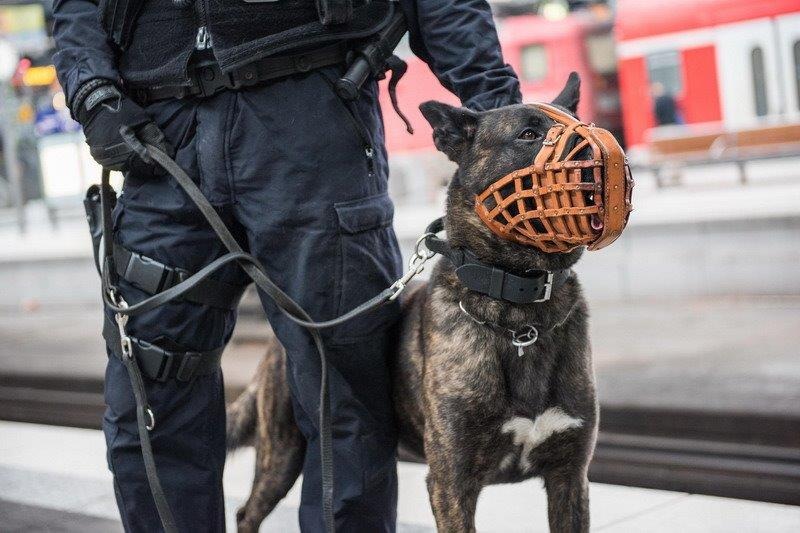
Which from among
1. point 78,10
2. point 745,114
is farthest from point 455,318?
point 745,114

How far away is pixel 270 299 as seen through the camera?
260 centimetres

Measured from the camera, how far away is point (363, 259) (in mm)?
2502

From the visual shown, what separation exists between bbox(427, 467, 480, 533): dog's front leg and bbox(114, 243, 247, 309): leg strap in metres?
0.70

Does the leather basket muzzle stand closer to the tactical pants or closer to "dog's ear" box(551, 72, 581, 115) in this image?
"dog's ear" box(551, 72, 581, 115)

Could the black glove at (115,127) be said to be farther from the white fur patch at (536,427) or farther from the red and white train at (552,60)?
the red and white train at (552,60)

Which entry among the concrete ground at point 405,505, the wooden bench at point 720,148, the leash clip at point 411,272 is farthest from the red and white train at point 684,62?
the leash clip at point 411,272

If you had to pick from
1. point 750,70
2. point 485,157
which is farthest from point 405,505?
point 750,70

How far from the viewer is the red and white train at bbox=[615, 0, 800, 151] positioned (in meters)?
14.2

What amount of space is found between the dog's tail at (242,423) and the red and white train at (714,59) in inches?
446

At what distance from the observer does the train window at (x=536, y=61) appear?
762 inches

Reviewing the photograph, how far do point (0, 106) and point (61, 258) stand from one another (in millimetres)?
6614

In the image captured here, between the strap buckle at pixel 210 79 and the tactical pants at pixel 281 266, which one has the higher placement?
the strap buckle at pixel 210 79

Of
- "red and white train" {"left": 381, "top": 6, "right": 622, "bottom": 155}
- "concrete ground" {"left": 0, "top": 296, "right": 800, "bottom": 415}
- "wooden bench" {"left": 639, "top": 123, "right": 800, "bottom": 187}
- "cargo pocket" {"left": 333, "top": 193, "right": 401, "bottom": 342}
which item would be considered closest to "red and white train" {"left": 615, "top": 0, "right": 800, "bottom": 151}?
"wooden bench" {"left": 639, "top": 123, "right": 800, "bottom": 187}

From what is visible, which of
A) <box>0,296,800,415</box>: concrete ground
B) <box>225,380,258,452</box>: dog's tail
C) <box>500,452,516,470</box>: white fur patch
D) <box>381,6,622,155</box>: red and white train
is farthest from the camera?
<box>381,6,622,155</box>: red and white train
